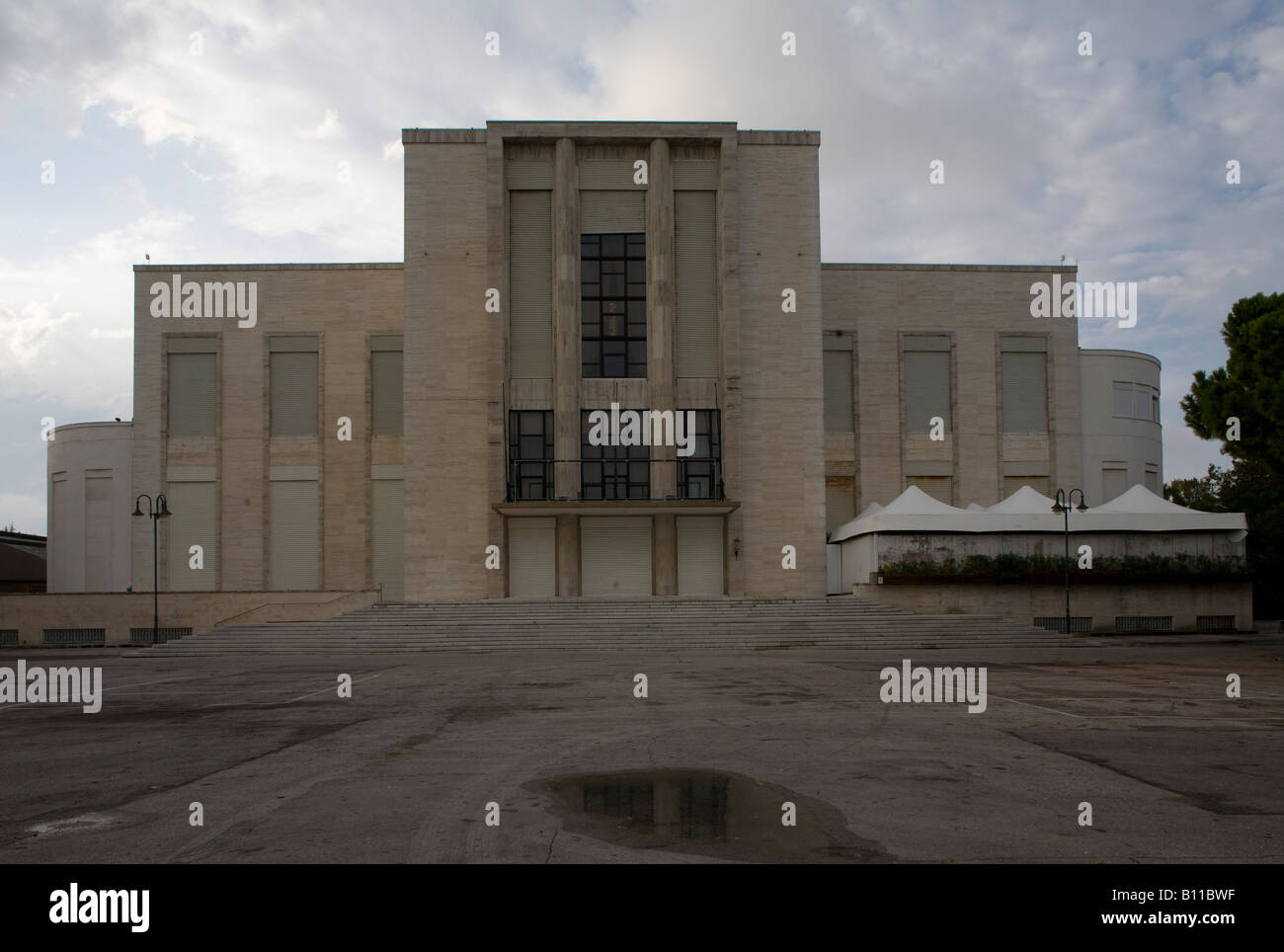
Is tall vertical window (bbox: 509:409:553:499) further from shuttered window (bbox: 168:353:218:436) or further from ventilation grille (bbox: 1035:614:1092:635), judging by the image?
ventilation grille (bbox: 1035:614:1092:635)

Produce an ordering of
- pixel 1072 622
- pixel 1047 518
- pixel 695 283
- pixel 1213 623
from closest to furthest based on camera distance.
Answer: pixel 1072 622 < pixel 1213 623 < pixel 1047 518 < pixel 695 283

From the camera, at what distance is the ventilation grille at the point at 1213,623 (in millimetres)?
38062

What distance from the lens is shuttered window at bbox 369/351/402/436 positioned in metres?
46.8

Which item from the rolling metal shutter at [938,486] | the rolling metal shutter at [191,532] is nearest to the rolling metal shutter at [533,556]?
the rolling metal shutter at [191,532]

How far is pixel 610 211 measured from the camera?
42625mm

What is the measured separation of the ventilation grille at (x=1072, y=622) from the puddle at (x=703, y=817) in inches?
1268

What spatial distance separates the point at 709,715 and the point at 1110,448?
42.0 meters

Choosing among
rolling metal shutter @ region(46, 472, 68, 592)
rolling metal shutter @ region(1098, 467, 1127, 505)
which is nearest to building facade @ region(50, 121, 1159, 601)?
rolling metal shutter @ region(46, 472, 68, 592)

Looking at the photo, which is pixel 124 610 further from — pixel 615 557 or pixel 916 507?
pixel 916 507

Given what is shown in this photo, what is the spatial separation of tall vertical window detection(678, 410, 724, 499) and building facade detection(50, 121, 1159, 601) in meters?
0.09

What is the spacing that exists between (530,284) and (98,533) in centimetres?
2371

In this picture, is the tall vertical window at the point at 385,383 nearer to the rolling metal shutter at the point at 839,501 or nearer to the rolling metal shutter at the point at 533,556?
the rolling metal shutter at the point at 533,556

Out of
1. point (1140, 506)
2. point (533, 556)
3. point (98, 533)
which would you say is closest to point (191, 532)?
point (98, 533)
